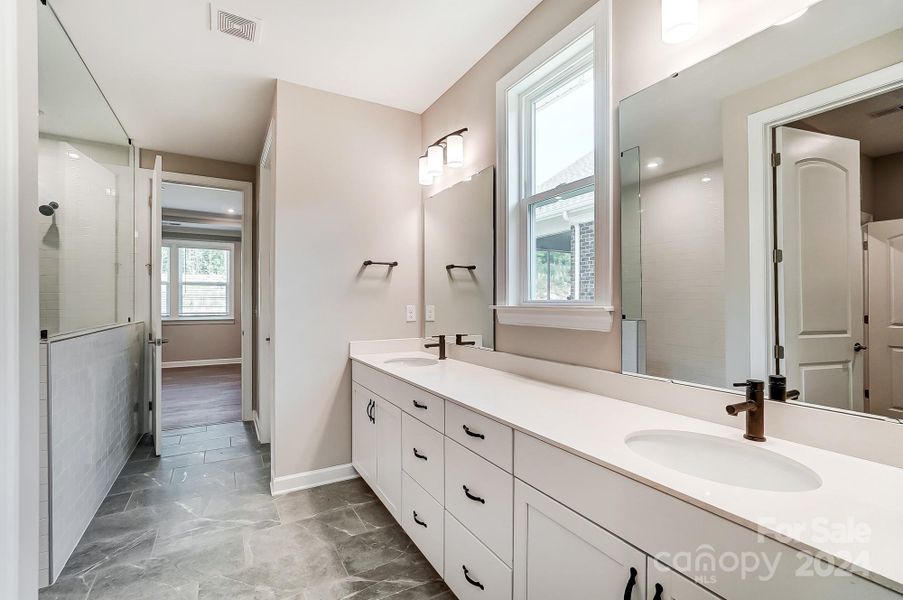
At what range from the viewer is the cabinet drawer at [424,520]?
1656mm

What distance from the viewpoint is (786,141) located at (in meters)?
1.11

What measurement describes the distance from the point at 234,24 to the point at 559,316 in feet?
7.36

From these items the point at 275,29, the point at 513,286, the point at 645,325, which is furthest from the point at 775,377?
the point at 275,29

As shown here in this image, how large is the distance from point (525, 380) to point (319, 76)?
2.29m

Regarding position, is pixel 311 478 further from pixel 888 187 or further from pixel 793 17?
pixel 793 17

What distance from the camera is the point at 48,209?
187 cm

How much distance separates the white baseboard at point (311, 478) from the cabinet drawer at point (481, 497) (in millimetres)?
1425

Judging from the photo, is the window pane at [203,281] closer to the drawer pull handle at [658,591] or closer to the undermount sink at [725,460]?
the undermount sink at [725,460]

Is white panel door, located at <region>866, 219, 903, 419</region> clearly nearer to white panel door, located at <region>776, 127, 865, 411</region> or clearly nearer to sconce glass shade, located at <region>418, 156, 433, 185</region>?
white panel door, located at <region>776, 127, 865, 411</region>

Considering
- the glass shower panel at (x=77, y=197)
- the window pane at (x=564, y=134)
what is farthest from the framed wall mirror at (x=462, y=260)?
the glass shower panel at (x=77, y=197)

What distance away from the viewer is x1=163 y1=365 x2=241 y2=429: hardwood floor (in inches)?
165

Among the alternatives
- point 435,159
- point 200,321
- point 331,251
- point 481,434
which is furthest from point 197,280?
point 481,434

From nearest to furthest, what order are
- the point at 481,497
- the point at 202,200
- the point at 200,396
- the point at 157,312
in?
the point at 481,497
the point at 157,312
the point at 200,396
the point at 202,200

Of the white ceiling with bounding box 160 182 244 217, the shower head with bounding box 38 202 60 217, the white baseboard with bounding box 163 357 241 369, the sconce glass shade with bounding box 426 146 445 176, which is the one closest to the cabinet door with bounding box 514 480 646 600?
the sconce glass shade with bounding box 426 146 445 176
